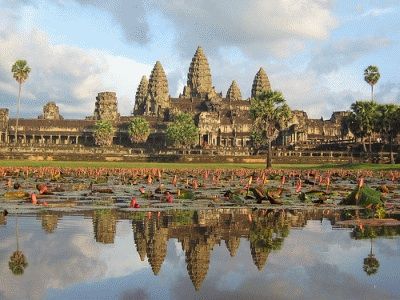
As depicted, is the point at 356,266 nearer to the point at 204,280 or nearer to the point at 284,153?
the point at 204,280

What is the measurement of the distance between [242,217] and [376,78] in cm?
9483

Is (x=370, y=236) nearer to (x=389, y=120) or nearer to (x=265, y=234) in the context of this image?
(x=265, y=234)

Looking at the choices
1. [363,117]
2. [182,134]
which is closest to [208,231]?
[363,117]

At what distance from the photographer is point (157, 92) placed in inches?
7224

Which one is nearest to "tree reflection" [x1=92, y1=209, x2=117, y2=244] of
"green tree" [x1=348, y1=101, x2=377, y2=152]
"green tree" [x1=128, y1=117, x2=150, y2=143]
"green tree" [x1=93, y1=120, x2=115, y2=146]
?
"green tree" [x1=348, y1=101, x2=377, y2=152]

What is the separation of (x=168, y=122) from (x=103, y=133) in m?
21.1

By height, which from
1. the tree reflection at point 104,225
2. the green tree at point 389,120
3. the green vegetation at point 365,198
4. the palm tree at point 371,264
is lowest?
the palm tree at point 371,264

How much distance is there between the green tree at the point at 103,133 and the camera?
14450 cm

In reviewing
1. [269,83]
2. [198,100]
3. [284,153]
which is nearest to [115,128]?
[198,100]

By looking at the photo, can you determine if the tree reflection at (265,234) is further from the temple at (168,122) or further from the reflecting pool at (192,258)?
the temple at (168,122)

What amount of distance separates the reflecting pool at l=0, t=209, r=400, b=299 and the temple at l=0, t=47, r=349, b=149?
123m

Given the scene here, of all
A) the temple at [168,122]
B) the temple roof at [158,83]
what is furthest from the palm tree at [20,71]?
the temple roof at [158,83]

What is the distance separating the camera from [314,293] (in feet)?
23.4

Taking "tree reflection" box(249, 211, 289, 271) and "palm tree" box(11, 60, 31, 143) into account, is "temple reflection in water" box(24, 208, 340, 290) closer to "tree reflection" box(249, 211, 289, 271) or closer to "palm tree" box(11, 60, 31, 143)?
"tree reflection" box(249, 211, 289, 271)
